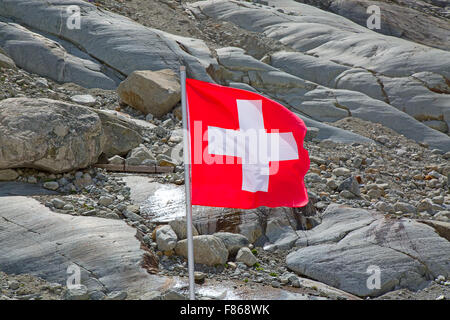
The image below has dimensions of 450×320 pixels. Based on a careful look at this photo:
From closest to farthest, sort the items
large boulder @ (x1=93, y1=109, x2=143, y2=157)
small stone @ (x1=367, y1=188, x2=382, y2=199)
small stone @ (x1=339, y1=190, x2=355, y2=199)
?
small stone @ (x1=339, y1=190, x2=355, y2=199) < large boulder @ (x1=93, y1=109, x2=143, y2=157) < small stone @ (x1=367, y1=188, x2=382, y2=199)

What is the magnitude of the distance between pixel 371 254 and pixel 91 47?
10731mm

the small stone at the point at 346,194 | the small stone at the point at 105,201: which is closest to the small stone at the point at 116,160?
the small stone at the point at 105,201

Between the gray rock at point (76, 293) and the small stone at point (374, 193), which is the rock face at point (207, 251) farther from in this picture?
the small stone at point (374, 193)

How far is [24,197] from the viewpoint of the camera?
7.16 m

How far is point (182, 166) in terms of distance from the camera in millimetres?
9078

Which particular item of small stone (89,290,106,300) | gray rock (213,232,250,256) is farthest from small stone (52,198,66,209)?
gray rock (213,232,250,256)

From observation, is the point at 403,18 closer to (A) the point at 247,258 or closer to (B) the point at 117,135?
(B) the point at 117,135

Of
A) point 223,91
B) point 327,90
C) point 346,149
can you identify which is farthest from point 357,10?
point 223,91

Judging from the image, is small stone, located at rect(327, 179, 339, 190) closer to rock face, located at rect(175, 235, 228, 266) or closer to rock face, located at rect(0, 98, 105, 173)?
rock face, located at rect(175, 235, 228, 266)

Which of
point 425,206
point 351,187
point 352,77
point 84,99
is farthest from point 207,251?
point 352,77

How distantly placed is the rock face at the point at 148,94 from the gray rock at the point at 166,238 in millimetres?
5432

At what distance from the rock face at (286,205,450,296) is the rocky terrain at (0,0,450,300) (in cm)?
2

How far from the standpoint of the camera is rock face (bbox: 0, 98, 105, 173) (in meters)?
7.53

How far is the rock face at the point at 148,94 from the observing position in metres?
11.7
